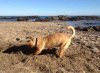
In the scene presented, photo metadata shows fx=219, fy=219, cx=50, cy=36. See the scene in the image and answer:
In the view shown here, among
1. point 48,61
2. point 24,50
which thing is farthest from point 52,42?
point 24,50

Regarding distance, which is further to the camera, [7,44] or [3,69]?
[7,44]

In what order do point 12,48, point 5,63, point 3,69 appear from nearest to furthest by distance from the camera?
point 3,69 → point 5,63 → point 12,48

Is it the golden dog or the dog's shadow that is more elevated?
the golden dog

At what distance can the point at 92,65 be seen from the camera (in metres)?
8.05

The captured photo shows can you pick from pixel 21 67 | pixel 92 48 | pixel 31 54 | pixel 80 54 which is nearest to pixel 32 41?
pixel 31 54

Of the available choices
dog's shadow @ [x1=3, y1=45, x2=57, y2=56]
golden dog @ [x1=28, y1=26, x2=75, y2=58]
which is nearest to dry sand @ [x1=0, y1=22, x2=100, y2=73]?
dog's shadow @ [x1=3, y1=45, x2=57, y2=56]

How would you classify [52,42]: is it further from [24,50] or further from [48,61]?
[24,50]

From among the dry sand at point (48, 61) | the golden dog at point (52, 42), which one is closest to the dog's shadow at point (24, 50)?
the dry sand at point (48, 61)

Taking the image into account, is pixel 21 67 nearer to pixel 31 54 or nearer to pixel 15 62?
pixel 15 62

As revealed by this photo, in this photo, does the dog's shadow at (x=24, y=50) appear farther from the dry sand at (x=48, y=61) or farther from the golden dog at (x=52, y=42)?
the golden dog at (x=52, y=42)

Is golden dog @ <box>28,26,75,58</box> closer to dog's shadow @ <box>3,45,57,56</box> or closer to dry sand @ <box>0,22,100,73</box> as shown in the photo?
dry sand @ <box>0,22,100,73</box>

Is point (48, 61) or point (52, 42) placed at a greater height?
point (52, 42)

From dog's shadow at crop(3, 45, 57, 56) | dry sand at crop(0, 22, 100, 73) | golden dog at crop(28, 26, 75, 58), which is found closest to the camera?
dry sand at crop(0, 22, 100, 73)

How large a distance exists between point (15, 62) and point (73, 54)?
2414 mm
